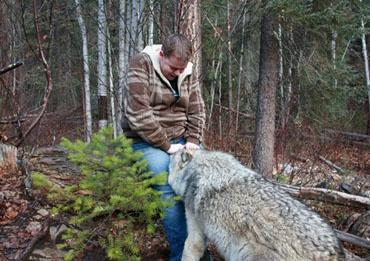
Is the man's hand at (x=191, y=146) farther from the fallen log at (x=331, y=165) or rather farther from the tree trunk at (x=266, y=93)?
the fallen log at (x=331, y=165)

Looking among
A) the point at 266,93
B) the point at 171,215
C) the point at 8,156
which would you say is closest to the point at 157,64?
the point at 171,215

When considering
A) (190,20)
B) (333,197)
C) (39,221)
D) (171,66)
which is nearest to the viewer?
(171,66)

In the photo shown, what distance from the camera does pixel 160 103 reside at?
13.6 feet

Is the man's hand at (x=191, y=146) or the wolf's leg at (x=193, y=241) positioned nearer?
the wolf's leg at (x=193, y=241)

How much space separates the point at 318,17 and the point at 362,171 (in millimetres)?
5588

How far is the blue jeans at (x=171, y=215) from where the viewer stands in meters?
3.84

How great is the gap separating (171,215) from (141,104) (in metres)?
1.14

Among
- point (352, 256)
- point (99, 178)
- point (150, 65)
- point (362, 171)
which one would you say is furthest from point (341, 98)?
point (99, 178)

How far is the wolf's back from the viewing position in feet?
9.51

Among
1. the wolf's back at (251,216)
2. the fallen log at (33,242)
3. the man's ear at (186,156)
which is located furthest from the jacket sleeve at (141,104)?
the fallen log at (33,242)

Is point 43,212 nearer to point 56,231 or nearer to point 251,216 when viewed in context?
point 56,231

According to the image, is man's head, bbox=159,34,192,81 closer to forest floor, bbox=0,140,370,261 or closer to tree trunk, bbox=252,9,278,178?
forest floor, bbox=0,140,370,261

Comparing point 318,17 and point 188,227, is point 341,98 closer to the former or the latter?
point 318,17

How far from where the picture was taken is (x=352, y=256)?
4047 millimetres
